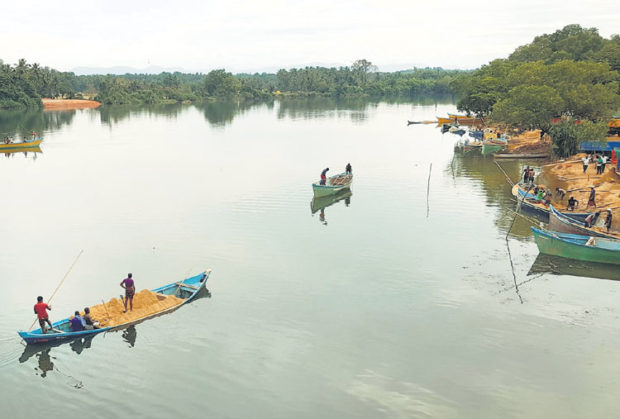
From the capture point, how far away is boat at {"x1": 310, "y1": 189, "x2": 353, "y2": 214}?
41.1 meters

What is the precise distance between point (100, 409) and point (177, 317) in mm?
6269

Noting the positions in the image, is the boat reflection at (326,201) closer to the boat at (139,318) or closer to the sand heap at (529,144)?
the boat at (139,318)

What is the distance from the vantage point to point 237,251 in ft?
102

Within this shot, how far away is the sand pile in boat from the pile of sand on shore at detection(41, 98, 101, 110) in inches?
5536

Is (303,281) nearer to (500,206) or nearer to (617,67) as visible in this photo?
(500,206)

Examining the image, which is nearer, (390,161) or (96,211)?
(96,211)

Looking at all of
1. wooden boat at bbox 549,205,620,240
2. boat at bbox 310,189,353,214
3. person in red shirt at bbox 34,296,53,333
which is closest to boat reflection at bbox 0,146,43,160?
boat at bbox 310,189,353,214

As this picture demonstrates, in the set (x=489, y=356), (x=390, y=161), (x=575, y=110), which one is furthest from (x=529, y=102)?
(x=489, y=356)

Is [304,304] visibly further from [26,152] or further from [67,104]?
[67,104]

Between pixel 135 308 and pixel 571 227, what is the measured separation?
23.9 m

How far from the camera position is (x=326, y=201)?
42750 millimetres

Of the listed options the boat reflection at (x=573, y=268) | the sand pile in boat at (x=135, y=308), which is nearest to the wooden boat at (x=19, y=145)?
the sand pile in boat at (x=135, y=308)

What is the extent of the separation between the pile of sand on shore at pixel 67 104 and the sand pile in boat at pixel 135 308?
141 meters

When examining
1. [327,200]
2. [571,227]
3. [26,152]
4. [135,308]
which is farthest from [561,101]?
[26,152]
